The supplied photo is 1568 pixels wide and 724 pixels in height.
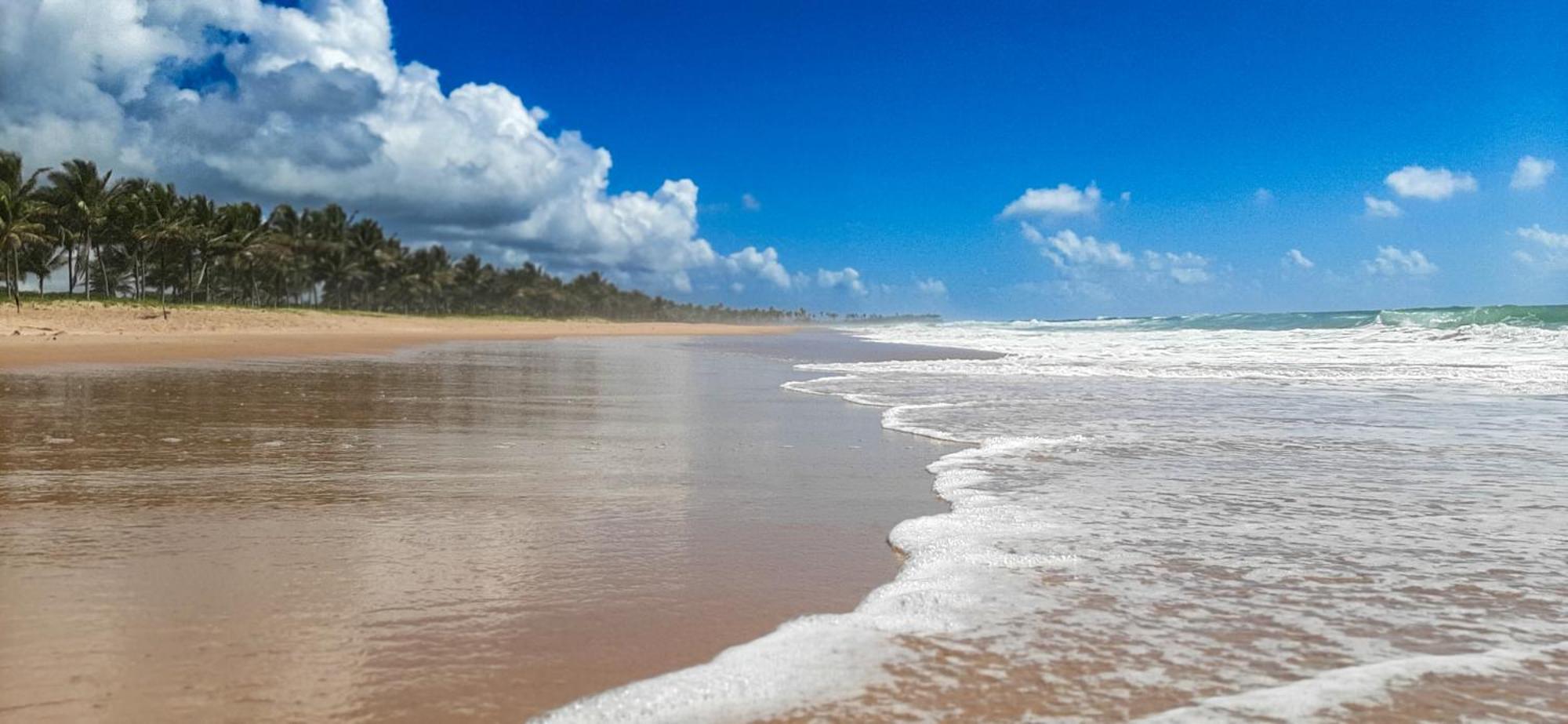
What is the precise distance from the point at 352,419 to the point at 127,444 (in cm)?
238

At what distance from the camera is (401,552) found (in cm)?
436

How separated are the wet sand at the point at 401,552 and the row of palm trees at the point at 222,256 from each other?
37737mm

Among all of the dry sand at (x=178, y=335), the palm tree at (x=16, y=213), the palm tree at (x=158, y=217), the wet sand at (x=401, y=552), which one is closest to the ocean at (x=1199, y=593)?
the wet sand at (x=401, y=552)

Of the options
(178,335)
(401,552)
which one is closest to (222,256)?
(178,335)

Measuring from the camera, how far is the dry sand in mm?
20609

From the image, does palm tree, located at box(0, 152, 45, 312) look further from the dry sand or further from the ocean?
the ocean

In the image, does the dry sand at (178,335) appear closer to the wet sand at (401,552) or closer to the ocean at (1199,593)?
the wet sand at (401,552)

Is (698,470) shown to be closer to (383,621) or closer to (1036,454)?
(1036,454)

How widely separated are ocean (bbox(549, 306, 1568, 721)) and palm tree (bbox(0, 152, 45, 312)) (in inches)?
1609

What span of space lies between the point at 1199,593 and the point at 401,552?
3700 millimetres

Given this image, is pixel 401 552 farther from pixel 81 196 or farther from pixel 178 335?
pixel 81 196

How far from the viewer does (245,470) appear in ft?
20.9

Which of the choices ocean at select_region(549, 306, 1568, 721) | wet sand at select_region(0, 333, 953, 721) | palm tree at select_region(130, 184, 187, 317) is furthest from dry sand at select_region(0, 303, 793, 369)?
ocean at select_region(549, 306, 1568, 721)

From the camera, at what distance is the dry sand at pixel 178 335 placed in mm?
20609
